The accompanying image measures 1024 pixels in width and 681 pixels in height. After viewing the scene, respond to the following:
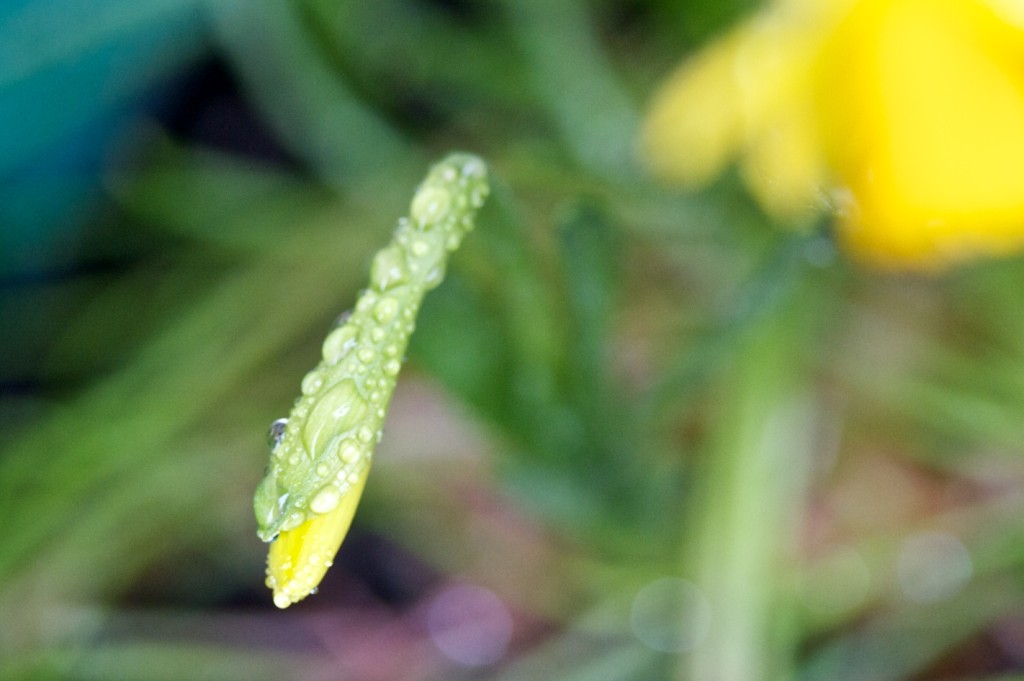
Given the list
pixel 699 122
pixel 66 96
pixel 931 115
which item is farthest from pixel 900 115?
pixel 66 96

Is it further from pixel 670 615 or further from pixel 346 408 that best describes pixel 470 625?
pixel 346 408

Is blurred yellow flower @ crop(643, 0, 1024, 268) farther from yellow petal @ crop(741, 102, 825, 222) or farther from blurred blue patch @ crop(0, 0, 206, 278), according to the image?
blurred blue patch @ crop(0, 0, 206, 278)

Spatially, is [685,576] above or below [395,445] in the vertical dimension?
below

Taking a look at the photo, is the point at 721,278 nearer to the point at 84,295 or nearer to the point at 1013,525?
the point at 1013,525

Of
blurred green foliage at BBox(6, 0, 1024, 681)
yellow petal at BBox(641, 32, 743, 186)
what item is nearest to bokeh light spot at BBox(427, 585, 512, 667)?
blurred green foliage at BBox(6, 0, 1024, 681)

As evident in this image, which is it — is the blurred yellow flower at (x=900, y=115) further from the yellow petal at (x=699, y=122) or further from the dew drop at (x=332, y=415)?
the dew drop at (x=332, y=415)

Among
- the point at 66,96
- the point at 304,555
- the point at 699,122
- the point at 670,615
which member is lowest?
the point at 304,555

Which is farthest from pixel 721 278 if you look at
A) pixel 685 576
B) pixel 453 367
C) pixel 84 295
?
pixel 84 295
